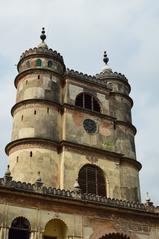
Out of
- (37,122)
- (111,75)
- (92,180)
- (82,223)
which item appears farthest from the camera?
(111,75)

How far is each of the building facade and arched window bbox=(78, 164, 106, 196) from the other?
0.26 ft

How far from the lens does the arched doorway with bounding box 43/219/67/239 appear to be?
79.0 feet

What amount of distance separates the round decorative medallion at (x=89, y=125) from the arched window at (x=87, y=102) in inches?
49.8

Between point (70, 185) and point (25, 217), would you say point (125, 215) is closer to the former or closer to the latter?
point (70, 185)

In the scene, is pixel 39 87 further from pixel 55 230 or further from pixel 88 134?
pixel 55 230

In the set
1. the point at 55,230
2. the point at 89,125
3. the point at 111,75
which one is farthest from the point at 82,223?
the point at 111,75

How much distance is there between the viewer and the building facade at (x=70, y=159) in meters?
23.6

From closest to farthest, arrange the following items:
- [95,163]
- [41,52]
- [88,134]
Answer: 1. [95,163]
2. [88,134]
3. [41,52]

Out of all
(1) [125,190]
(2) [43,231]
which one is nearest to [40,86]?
(1) [125,190]

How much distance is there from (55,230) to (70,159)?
6465mm

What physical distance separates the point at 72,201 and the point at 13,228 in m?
3.91

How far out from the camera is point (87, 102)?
33.8 m

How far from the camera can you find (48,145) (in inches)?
1166

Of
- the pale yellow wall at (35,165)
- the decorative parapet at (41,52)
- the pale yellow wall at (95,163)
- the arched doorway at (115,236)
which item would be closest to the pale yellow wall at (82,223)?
the arched doorway at (115,236)
